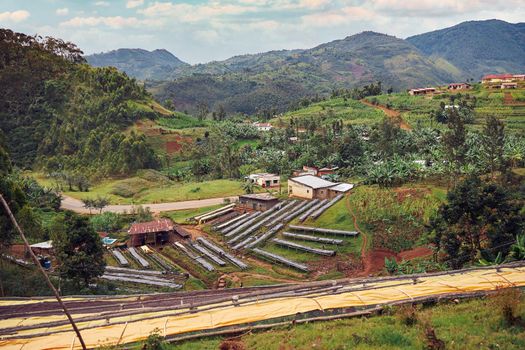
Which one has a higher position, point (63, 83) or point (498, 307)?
point (63, 83)

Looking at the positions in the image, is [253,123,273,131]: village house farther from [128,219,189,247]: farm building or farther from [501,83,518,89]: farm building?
[128,219,189,247]: farm building

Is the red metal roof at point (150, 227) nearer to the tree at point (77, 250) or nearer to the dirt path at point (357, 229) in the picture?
the tree at point (77, 250)

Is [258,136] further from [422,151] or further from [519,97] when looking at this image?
[519,97]

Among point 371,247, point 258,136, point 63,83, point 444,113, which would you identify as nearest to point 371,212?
point 371,247

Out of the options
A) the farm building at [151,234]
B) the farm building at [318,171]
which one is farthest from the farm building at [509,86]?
the farm building at [151,234]

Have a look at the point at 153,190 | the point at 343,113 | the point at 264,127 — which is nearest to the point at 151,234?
the point at 153,190

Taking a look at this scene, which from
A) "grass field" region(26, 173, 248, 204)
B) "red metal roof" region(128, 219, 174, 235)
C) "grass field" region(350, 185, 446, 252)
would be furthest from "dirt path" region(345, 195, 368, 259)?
"grass field" region(26, 173, 248, 204)
